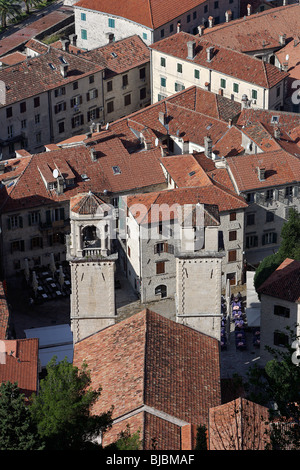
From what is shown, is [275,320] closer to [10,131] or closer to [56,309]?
[56,309]

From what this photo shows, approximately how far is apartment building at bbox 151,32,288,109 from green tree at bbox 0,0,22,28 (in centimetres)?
2639

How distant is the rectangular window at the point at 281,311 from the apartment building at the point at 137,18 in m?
59.3

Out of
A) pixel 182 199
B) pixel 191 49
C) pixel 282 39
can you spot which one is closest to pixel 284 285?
pixel 182 199

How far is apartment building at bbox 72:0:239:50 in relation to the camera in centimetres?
14350

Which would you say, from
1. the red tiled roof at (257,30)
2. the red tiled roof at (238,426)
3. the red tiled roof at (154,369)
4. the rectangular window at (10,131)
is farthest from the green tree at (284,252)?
the red tiled roof at (257,30)

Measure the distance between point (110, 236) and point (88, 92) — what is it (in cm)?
5658

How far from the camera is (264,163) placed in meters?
110

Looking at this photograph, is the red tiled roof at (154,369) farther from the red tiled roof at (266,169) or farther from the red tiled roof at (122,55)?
the red tiled roof at (122,55)

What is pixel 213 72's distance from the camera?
435 ft

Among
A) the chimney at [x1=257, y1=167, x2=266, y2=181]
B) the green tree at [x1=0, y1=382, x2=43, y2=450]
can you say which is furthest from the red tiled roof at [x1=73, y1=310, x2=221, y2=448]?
the chimney at [x1=257, y1=167, x2=266, y2=181]

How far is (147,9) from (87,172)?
1521 inches

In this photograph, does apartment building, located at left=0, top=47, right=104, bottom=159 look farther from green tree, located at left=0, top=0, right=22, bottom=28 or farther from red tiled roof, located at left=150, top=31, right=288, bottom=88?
green tree, located at left=0, top=0, right=22, bottom=28

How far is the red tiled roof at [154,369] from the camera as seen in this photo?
7225 cm

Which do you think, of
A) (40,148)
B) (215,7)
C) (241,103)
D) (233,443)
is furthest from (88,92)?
(233,443)
